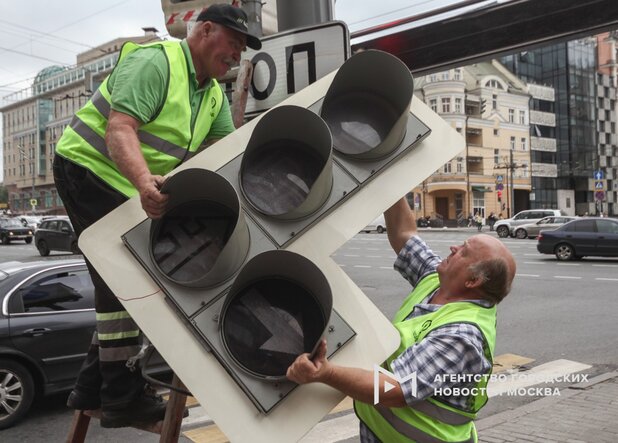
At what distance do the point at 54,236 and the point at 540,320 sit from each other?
2080 cm

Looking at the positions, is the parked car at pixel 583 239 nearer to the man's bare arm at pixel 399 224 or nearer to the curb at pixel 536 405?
the curb at pixel 536 405

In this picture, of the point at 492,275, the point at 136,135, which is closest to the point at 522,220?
→ the point at 492,275

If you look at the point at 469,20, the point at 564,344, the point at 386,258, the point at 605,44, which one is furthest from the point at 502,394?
the point at 605,44

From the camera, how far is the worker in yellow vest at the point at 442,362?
2086mm

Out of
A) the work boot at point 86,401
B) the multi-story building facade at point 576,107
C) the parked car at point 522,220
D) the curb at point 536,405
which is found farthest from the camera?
the multi-story building facade at point 576,107

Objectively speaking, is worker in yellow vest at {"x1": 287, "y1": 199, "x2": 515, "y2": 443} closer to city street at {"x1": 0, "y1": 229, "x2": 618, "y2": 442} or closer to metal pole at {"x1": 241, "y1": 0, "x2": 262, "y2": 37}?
metal pole at {"x1": 241, "y1": 0, "x2": 262, "y2": 37}

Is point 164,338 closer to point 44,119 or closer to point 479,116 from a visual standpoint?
point 479,116

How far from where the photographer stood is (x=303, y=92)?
7.65 feet

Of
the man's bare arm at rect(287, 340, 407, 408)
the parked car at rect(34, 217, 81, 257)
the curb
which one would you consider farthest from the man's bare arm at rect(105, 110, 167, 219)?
the parked car at rect(34, 217, 81, 257)

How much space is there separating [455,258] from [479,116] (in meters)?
60.4

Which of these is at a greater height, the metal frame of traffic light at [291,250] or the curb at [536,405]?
the metal frame of traffic light at [291,250]

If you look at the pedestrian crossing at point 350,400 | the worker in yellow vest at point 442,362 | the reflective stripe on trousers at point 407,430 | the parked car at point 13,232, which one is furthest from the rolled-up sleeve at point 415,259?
the parked car at point 13,232

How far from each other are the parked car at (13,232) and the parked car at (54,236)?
1084 cm

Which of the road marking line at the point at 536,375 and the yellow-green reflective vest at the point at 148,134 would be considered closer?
the yellow-green reflective vest at the point at 148,134
